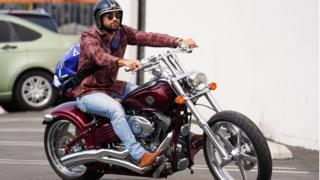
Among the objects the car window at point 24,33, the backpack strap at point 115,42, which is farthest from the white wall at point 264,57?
the backpack strap at point 115,42

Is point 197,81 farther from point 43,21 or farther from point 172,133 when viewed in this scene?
point 43,21

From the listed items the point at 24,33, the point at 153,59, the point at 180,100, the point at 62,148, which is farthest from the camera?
the point at 24,33

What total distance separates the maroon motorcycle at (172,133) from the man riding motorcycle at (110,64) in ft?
0.38

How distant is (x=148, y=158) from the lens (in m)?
7.20

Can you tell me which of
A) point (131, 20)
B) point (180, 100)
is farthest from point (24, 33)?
point (180, 100)

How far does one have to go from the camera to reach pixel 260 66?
38.3ft

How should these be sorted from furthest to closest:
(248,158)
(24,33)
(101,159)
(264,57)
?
1. (24,33)
2. (264,57)
3. (101,159)
4. (248,158)

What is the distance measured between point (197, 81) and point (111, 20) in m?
0.98

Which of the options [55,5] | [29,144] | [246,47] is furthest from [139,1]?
[55,5]

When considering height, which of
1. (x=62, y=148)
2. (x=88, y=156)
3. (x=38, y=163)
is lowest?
(x=38, y=163)

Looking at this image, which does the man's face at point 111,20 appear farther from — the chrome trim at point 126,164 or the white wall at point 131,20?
the white wall at point 131,20

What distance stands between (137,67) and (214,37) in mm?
5912

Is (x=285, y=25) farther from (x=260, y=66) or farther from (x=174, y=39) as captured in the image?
(x=174, y=39)

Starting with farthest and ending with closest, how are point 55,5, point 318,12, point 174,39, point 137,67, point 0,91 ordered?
point 55,5
point 0,91
point 318,12
point 174,39
point 137,67
